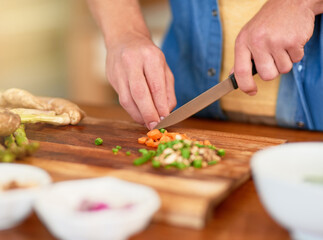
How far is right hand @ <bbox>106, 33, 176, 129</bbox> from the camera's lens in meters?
1.52

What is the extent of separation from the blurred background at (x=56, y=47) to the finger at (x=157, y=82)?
1.99 m

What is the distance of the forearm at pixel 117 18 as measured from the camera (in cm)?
170

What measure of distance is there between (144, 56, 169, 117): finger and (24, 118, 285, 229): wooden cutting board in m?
0.10

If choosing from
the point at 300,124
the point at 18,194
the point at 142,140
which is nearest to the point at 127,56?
the point at 142,140

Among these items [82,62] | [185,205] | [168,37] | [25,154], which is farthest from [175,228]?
[82,62]

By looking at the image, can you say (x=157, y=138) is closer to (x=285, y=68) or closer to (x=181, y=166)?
(x=181, y=166)

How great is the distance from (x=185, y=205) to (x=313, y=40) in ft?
3.43

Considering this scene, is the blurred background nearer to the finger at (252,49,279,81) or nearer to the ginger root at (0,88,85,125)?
the ginger root at (0,88,85,125)

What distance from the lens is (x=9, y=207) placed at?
2.64 ft

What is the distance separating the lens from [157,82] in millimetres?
1529

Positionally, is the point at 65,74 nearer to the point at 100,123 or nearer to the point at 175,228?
the point at 100,123

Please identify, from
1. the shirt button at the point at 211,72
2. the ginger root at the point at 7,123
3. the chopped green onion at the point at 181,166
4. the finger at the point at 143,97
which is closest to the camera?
the chopped green onion at the point at 181,166

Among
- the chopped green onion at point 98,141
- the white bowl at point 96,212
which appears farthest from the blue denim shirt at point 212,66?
the white bowl at point 96,212

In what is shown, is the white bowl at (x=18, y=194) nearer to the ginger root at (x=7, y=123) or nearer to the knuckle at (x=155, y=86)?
the ginger root at (x=7, y=123)
